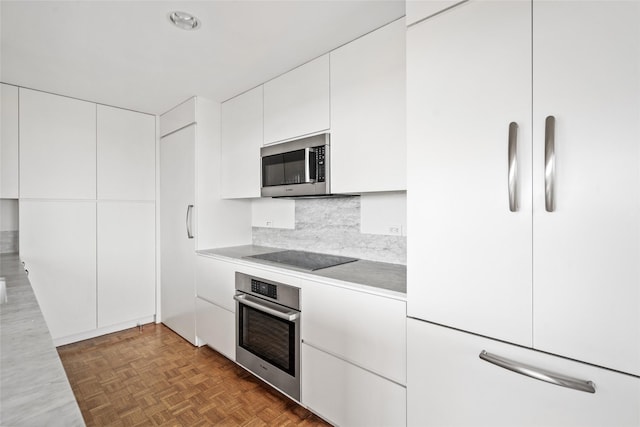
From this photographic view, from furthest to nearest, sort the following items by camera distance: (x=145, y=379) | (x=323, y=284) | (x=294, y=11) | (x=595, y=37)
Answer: (x=145, y=379)
(x=323, y=284)
(x=294, y=11)
(x=595, y=37)

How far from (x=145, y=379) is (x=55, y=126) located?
236 cm

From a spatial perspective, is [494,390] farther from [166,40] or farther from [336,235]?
[166,40]

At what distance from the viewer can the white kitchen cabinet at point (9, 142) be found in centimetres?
261

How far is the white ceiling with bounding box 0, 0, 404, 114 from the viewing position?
5.35ft

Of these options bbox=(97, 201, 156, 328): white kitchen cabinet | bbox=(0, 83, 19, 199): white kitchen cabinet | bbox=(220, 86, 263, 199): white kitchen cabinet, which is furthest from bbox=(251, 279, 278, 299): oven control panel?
bbox=(0, 83, 19, 199): white kitchen cabinet

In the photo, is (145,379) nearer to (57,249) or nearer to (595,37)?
(57,249)

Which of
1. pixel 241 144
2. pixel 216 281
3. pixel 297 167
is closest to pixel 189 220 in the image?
pixel 216 281

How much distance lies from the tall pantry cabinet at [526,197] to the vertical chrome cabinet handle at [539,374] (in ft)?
0.07

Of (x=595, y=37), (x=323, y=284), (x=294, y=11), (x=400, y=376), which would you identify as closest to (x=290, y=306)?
(x=323, y=284)

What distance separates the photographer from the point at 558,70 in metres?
1.04

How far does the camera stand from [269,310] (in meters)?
2.08

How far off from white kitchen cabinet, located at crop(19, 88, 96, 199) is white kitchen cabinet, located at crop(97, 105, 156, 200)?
0.08 m

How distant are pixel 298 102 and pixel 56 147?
2322 mm

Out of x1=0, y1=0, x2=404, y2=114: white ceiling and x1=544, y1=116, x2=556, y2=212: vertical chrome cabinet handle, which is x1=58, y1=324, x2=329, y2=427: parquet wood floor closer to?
x1=544, y1=116, x2=556, y2=212: vertical chrome cabinet handle
